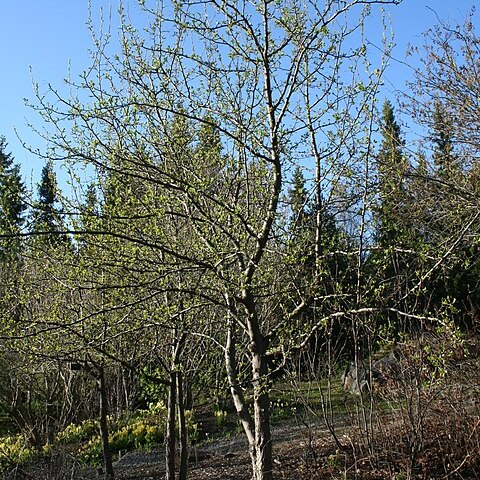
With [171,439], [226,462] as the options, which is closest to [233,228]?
[171,439]

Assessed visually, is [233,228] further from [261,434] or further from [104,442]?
[104,442]

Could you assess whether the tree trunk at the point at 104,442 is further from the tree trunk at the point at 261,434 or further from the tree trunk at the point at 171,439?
the tree trunk at the point at 261,434

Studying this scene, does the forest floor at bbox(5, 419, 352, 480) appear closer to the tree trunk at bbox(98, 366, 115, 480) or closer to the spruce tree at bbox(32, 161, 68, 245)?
the tree trunk at bbox(98, 366, 115, 480)

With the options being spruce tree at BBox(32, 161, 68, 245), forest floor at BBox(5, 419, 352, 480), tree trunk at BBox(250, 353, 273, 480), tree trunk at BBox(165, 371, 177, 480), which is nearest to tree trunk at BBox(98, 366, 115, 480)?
forest floor at BBox(5, 419, 352, 480)

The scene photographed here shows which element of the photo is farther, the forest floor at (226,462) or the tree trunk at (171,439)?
the forest floor at (226,462)

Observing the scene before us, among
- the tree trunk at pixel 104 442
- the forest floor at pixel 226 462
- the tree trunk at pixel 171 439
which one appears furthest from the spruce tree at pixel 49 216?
the forest floor at pixel 226 462

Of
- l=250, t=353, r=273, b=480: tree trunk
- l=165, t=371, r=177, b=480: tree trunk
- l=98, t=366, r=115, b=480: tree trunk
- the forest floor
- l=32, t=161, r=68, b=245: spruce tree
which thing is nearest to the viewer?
l=32, t=161, r=68, b=245: spruce tree

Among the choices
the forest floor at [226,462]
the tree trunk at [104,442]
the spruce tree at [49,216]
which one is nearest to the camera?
the spruce tree at [49,216]

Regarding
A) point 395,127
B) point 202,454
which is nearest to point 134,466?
point 202,454

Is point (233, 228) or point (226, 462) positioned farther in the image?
point (226, 462)

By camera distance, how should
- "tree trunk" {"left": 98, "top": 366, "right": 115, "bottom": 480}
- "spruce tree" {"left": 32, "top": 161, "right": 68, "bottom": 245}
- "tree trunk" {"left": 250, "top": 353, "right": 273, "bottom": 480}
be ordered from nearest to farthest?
"spruce tree" {"left": 32, "top": 161, "right": 68, "bottom": 245}
"tree trunk" {"left": 250, "top": 353, "right": 273, "bottom": 480}
"tree trunk" {"left": 98, "top": 366, "right": 115, "bottom": 480}

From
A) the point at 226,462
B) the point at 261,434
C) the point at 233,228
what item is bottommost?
the point at 226,462

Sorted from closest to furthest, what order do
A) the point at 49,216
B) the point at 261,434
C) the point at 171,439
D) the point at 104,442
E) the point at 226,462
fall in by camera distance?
the point at 261,434
the point at 49,216
the point at 171,439
the point at 104,442
the point at 226,462

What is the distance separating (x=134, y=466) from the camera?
8477 mm
